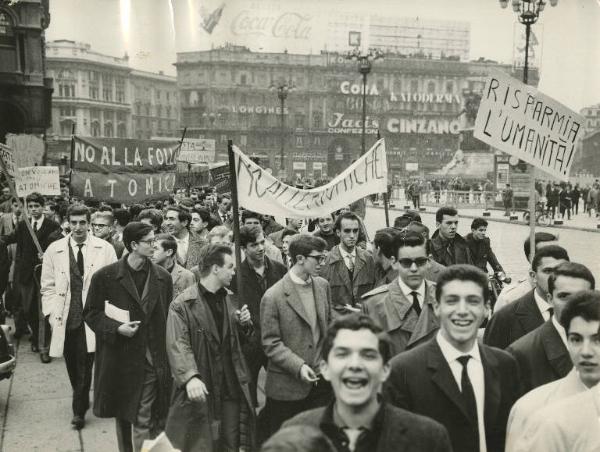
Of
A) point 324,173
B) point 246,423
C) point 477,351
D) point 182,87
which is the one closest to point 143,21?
point 246,423

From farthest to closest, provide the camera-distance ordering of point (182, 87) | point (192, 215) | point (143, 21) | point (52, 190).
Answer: point (182, 87), point (52, 190), point (192, 215), point (143, 21)

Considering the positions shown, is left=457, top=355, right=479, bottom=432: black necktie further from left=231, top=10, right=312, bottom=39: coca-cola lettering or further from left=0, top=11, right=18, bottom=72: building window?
left=0, top=11, right=18, bottom=72: building window

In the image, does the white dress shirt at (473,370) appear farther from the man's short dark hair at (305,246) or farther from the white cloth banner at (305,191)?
the white cloth banner at (305,191)

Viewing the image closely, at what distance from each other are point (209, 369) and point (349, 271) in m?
2.05

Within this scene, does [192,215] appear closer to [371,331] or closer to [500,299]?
[500,299]

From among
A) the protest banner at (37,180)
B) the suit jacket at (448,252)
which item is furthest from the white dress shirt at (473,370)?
the protest banner at (37,180)

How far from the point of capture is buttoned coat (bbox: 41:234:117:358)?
585 centimetres

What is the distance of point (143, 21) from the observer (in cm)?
718

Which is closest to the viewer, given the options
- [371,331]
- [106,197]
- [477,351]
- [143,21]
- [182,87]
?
[371,331]

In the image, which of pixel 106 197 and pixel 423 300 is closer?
pixel 423 300

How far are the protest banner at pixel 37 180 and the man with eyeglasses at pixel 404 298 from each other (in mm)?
6720

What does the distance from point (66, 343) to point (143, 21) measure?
11.2 feet

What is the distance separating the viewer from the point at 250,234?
18.4 feet

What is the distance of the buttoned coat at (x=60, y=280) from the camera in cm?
585
